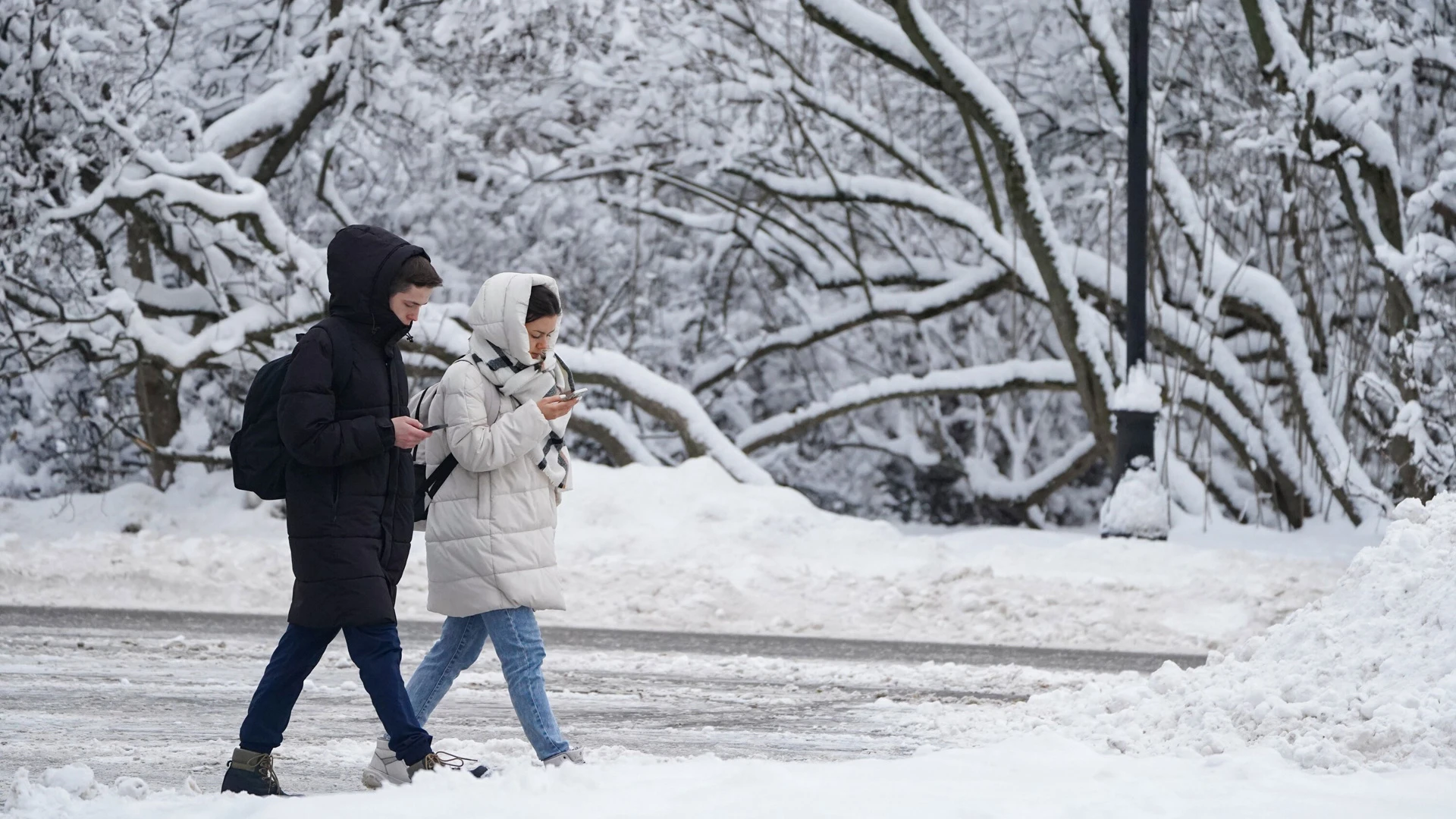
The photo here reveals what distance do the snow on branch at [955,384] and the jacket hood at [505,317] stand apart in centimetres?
1125

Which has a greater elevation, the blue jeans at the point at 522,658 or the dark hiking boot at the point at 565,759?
the blue jeans at the point at 522,658

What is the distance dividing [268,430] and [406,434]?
0.41 metres

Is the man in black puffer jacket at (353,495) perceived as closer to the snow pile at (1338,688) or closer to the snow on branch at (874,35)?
the snow pile at (1338,688)

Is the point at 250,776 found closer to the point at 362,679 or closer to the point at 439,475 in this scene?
the point at 362,679

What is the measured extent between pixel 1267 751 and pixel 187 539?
8.92m

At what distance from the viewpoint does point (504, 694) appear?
6.73 meters

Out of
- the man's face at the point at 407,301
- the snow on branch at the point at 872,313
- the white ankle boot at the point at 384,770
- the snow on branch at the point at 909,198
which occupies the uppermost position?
the snow on branch at the point at 909,198

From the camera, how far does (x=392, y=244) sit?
175 inches

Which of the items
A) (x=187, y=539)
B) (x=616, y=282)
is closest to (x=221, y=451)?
(x=187, y=539)

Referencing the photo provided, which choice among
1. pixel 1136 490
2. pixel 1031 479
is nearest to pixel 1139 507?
pixel 1136 490

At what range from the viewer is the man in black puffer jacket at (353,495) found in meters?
4.25

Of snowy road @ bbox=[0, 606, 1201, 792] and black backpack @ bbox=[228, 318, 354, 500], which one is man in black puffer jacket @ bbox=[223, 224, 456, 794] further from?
snowy road @ bbox=[0, 606, 1201, 792]

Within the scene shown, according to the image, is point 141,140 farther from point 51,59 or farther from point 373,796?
point 373,796

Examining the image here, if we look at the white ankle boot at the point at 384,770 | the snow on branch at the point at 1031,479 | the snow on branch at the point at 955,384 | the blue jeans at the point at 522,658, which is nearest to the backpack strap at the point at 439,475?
the blue jeans at the point at 522,658
